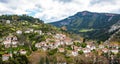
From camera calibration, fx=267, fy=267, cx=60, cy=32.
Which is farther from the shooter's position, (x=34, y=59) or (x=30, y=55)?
(x=30, y=55)

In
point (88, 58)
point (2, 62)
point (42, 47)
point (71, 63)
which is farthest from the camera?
point (42, 47)

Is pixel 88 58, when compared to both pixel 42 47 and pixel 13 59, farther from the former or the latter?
pixel 13 59

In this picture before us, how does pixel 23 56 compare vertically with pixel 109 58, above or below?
above

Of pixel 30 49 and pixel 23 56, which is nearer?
pixel 23 56

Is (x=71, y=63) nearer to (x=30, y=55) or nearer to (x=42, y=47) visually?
(x=30, y=55)

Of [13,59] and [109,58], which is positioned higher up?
[13,59]

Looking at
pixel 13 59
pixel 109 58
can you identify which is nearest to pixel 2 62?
pixel 13 59

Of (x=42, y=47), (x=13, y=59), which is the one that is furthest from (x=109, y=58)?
(x=13, y=59)

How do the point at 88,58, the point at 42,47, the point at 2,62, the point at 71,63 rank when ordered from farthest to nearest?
the point at 42,47 < the point at 88,58 < the point at 71,63 < the point at 2,62

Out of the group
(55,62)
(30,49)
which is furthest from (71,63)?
(30,49)
